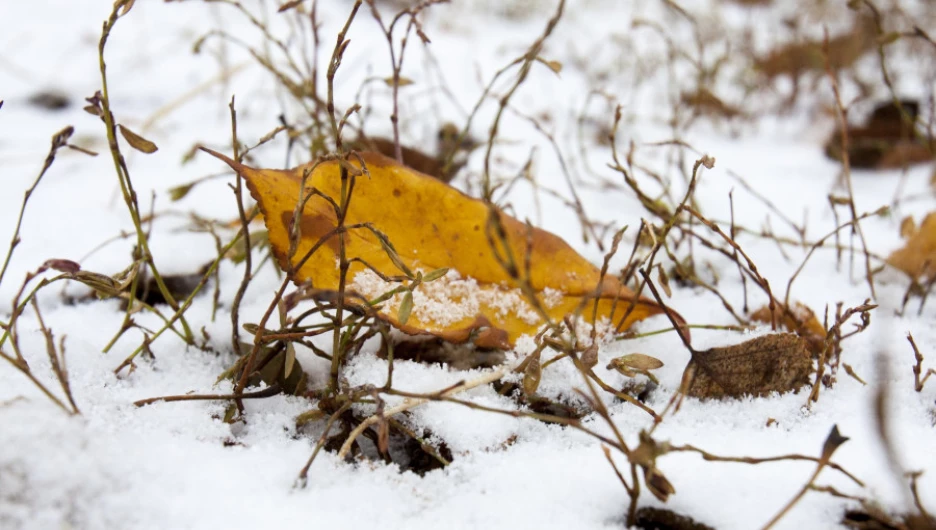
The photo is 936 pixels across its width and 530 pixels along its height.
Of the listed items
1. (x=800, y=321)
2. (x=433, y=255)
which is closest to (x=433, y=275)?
(x=433, y=255)

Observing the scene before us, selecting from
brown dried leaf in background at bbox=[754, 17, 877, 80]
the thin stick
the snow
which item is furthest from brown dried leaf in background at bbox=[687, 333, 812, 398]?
brown dried leaf in background at bbox=[754, 17, 877, 80]

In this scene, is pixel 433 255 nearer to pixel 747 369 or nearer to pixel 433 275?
pixel 433 275

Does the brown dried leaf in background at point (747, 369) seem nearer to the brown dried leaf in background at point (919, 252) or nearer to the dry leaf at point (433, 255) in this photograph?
the dry leaf at point (433, 255)

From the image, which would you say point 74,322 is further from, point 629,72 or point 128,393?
point 629,72

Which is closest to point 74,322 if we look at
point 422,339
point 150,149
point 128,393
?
point 128,393

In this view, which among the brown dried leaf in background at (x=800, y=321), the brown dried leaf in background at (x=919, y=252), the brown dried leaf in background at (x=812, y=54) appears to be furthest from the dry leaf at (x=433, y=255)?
the brown dried leaf in background at (x=812, y=54)

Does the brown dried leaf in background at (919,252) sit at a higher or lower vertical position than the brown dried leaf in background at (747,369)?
higher

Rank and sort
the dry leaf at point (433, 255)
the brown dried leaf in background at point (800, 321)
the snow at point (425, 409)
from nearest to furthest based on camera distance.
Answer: the snow at point (425, 409) < the dry leaf at point (433, 255) < the brown dried leaf in background at point (800, 321)

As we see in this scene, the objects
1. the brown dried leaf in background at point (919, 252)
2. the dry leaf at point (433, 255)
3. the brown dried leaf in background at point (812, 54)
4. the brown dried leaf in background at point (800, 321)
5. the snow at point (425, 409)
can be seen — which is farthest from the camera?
the brown dried leaf in background at point (812, 54)
